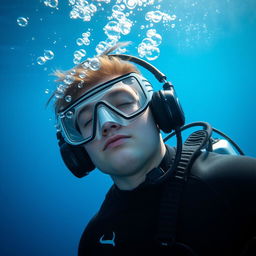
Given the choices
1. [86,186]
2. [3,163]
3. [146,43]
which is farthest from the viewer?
[86,186]

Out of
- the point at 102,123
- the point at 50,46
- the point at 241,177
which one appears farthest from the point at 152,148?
the point at 50,46

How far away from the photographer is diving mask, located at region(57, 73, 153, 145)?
1460 mm

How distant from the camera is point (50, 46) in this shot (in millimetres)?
8797

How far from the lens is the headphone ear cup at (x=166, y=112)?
1491 millimetres

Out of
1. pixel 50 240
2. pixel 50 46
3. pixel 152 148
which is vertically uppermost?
pixel 50 46

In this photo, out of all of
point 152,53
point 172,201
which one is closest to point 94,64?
point 152,53

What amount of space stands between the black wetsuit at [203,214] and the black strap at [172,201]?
68 mm

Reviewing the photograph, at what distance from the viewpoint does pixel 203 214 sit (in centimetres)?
117

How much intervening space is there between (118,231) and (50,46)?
33.1 ft

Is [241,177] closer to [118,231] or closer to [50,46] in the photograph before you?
[118,231]

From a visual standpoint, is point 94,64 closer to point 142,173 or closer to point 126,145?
point 126,145

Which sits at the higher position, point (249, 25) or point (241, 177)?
point (249, 25)

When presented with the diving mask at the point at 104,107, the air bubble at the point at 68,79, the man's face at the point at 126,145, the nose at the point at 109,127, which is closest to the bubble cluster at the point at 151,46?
the diving mask at the point at 104,107

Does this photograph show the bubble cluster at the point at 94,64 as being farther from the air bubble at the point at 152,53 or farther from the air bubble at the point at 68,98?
the air bubble at the point at 152,53
